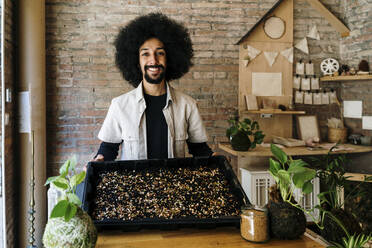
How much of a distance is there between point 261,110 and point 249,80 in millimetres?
455

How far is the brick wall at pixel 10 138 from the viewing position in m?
2.94

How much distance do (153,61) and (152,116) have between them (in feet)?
1.29

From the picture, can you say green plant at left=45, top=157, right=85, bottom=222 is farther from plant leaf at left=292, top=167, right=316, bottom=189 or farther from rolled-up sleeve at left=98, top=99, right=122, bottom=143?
rolled-up sleeve at left=98, top=99, right=122, bottom=143

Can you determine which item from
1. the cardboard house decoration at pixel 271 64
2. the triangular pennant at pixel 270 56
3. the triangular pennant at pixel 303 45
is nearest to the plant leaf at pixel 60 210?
the cardboard house decoration at pixel 271 64

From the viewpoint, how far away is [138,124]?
2270 millimetres

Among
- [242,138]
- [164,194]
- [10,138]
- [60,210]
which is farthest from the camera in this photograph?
[242,138]

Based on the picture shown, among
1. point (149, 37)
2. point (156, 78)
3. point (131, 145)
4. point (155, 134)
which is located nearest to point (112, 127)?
point (131, 145)

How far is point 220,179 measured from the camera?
1585 millimetres

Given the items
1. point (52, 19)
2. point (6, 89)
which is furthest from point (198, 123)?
point (52, 19)

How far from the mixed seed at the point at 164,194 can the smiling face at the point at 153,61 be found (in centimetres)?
91

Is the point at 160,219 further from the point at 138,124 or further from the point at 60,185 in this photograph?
the point at 138,124

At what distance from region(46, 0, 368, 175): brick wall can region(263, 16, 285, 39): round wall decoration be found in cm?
16

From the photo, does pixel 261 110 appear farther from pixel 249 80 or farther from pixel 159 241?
pixel 159 241

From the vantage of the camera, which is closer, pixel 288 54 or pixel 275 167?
pixel 275 167
